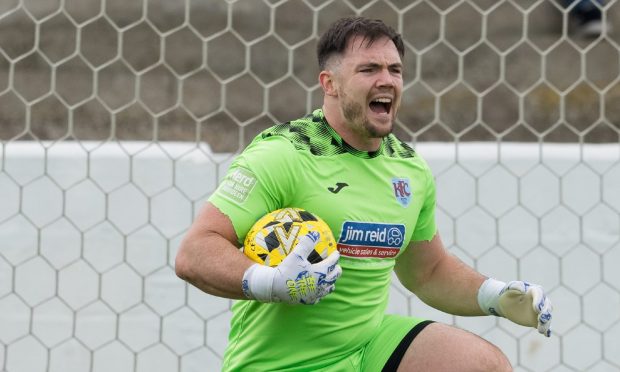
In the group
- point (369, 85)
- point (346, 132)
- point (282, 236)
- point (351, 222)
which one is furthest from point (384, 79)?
point (282, 236)

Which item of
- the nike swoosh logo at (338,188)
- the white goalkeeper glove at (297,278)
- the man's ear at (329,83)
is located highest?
the man's ear at (329,83)

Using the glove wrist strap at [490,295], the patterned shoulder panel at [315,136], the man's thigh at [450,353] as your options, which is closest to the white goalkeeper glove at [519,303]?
the glove wrist strap at [490,295]

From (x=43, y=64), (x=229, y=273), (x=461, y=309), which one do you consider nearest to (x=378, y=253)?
(x=461, y=309)

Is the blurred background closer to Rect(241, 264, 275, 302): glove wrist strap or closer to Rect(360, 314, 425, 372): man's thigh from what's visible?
Rect(360, 314, 425, 372): man's thigh

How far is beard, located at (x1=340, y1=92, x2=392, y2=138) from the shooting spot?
6.05 feet

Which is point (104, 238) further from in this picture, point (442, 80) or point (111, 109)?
point (442, 80)

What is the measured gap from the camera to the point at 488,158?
109 inches

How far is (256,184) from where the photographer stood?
1711mm

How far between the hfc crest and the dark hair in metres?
0.26

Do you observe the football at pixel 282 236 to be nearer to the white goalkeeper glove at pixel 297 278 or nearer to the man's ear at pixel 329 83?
the white goalkeeper glove at pixel 297 278

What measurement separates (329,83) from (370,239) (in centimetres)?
33

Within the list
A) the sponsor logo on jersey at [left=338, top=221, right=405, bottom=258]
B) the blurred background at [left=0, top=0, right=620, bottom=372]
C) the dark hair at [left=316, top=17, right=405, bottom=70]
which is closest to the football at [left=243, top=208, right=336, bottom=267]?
the sponsor logo on jersey at [left=338, top=221, right=405, bottom=258]

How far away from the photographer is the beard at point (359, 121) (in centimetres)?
184

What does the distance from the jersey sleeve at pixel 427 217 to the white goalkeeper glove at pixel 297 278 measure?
0.53m
